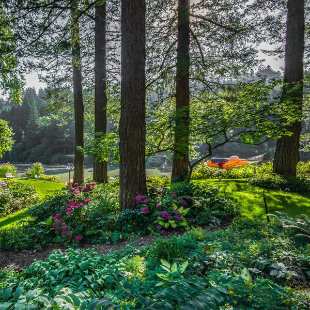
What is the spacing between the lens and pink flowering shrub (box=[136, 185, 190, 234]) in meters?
3.44

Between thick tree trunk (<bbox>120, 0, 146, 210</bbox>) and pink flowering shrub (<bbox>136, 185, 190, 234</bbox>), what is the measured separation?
0.29 meters

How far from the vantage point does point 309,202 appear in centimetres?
488

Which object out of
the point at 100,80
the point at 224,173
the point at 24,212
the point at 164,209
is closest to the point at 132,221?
the point at 164,209

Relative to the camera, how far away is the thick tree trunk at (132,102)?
3887 mm

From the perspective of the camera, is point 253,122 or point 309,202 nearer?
point 253,122

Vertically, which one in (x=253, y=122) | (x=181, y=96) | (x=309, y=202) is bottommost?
(x=309, y=202)

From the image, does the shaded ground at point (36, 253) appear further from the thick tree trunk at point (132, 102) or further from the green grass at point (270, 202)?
the green grass at point (270, 202)

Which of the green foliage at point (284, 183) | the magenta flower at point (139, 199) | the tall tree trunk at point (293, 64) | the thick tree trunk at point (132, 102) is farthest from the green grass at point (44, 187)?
the tall tree trunk at point (293, 64)

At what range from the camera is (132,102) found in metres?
3.96

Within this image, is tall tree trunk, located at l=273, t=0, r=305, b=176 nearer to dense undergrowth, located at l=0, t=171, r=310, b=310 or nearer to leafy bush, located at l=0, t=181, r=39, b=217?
dense undergrowth, located at l=0, t=171, r=310, b=310

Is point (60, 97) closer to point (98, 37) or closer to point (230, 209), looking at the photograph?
point (98, 37)

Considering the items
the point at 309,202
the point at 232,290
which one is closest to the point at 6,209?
the point at 232,290

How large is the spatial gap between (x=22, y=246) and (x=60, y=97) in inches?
266

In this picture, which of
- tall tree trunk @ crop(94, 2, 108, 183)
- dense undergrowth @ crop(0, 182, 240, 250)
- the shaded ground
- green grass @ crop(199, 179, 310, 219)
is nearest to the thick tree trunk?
A: dense undergrowth @ crop(0, 182, 240, 250)
